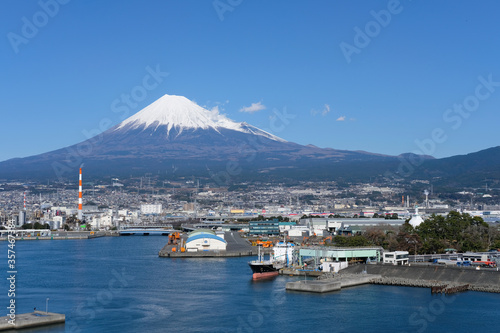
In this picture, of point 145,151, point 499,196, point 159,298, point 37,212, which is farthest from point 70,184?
point 159,298

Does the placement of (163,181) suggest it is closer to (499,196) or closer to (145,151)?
(145,151)

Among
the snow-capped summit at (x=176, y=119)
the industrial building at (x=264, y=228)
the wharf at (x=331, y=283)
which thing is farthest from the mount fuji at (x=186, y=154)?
the wharf at (x=331, y=283)

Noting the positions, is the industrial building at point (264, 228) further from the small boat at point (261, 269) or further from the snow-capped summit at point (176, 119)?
the snow-capped summit at point (176, 119)

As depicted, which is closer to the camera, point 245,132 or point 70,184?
point 70,184

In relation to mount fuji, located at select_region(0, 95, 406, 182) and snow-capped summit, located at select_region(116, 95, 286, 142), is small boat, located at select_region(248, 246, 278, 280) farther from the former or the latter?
snow-capped summit, located at select_region(116, 95, 286, 142)

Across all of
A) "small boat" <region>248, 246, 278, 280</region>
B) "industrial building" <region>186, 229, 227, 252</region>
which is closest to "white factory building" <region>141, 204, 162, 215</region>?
"industrial building" <region>186, 229, 227, 252</region>
